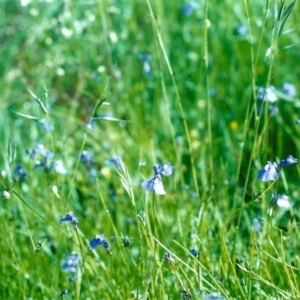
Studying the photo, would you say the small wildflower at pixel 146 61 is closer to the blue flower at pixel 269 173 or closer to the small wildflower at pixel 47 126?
the small wildflower at pixel 47 126

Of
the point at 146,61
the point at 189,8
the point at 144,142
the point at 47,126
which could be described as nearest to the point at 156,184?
the point at 47,126

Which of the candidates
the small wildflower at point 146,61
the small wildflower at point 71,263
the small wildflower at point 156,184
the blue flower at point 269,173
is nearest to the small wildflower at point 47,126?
the small wildflower at point 71,263

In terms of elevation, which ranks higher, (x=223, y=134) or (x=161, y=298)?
(x=223, y=134)

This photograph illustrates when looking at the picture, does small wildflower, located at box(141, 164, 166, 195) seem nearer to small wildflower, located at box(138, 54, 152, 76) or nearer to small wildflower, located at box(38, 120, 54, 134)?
small wildflower, located at box(38, 120, 54, 134)

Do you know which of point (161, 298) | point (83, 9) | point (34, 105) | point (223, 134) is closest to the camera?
point (161, 298)

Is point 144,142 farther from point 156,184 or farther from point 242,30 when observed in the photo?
point 156,184

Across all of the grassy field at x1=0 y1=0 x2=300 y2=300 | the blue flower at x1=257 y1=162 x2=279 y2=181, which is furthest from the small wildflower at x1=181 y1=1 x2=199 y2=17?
the blue flower at x1=257 y1=162 x2=279 y2=181

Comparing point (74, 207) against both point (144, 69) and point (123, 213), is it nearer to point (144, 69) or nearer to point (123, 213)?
point (123, 213)

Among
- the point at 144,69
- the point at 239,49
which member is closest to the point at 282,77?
the point at 239,49
